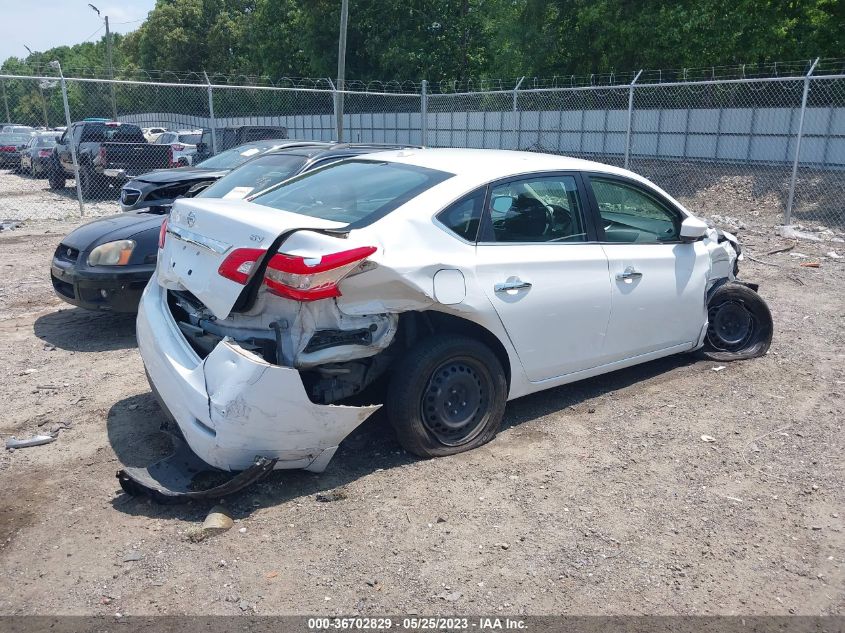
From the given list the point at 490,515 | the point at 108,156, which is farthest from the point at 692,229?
the point at 108,156

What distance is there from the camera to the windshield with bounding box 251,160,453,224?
3973mm

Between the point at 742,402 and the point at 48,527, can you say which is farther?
the point at 742,402

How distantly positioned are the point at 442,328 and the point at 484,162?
1.11m

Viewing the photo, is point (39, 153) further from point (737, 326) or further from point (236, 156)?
point (737, 326)

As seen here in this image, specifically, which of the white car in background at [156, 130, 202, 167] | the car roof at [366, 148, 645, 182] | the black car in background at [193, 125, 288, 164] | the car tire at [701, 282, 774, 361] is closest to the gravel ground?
the white car in background at [156, 130, 202, 167]

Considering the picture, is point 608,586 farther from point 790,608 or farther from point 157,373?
point 157,373

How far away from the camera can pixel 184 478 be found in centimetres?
364

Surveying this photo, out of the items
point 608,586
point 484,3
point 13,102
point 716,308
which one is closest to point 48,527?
point 608,586

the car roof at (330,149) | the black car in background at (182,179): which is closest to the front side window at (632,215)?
the car roof at (330,149)

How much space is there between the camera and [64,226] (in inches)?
501

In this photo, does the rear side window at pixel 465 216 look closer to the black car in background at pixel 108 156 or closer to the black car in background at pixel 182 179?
the black car in background at pixel 182 179

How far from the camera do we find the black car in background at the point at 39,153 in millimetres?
22047

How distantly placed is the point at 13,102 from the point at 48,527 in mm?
53737

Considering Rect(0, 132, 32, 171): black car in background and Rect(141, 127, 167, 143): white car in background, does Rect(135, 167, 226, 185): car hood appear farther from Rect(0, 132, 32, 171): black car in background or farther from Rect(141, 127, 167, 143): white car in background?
Rect(0, 132, 32, 171): black car in background
